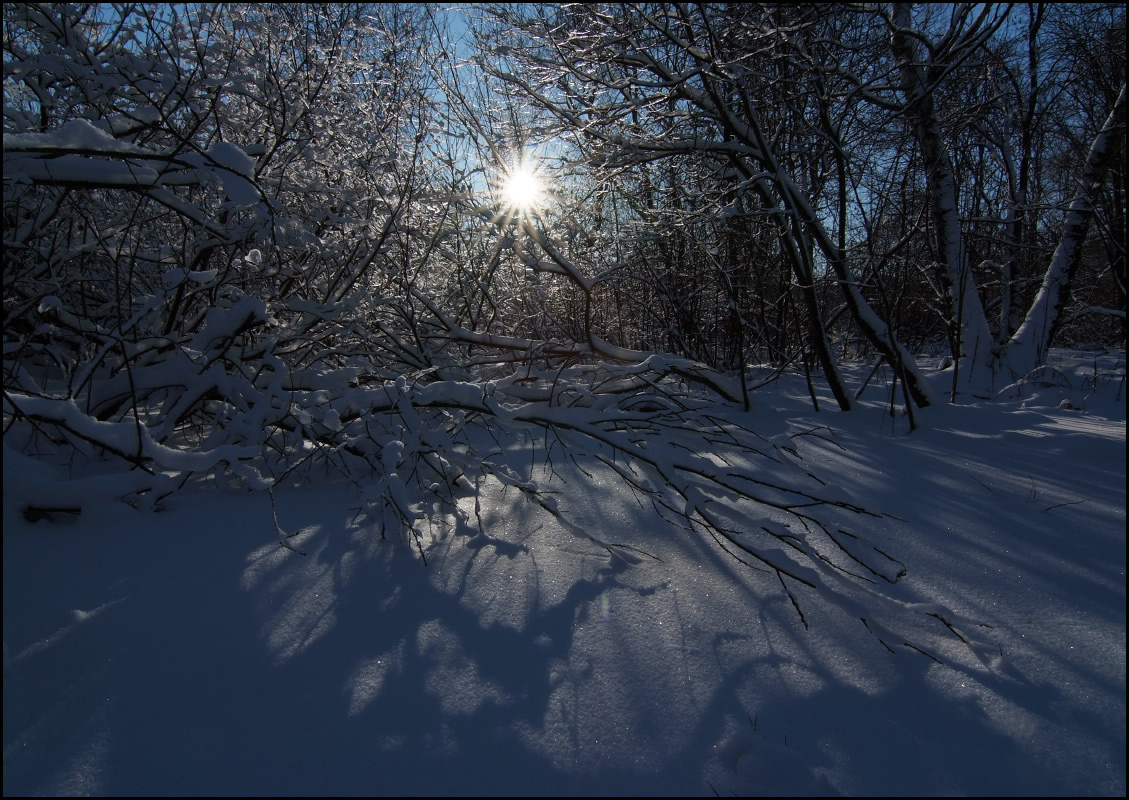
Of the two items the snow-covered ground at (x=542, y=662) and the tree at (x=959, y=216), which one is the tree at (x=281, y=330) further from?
the tree at (x=959, y=216)

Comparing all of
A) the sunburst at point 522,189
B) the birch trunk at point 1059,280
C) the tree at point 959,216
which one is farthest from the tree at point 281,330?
the birch trunk at point 1059,280

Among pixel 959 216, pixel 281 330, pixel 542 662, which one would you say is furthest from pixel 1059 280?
pixel 281 330

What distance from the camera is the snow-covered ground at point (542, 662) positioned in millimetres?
1011

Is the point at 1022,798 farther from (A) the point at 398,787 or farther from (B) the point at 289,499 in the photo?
(B) the point at 289,499

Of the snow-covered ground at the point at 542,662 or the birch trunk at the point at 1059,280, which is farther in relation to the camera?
the birch trunk at the point at 1059,280

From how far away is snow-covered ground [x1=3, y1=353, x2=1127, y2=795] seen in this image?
101 centimetres

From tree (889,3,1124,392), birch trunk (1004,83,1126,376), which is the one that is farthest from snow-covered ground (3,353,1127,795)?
birch trunk (1004,83,1126,376)

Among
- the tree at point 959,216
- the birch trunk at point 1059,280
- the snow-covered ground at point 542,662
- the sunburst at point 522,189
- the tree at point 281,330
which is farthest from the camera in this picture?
the birch trunk at point 1059,280

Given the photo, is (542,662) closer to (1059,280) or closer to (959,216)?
(959,216)

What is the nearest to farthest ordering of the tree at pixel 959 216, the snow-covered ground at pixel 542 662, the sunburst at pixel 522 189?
the snow-covered ground at pixel 542 662 → the tree at pixel 959 216 → the sunburst at pixel 522 189

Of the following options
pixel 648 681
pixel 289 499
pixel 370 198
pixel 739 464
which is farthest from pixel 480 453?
pixel 648 681

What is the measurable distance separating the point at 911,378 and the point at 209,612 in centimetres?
373

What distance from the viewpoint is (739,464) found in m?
2.70

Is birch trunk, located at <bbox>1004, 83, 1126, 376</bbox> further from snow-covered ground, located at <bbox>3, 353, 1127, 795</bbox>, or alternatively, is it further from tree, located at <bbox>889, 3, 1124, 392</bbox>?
snow-covered ground, located at <bbox>3, 353, 1127, 795</bbox>
